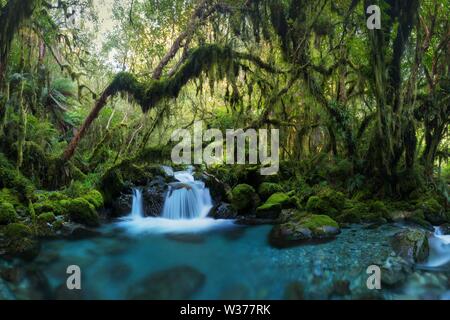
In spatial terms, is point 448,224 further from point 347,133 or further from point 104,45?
point 104,45

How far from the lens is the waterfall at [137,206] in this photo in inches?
404

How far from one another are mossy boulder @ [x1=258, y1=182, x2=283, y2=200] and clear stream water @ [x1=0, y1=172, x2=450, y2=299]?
1.98m

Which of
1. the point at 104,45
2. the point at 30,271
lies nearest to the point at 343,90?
the point at 30,271

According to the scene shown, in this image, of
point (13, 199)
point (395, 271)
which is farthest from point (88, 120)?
point (395, 271)

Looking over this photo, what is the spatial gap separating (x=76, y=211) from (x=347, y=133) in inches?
275

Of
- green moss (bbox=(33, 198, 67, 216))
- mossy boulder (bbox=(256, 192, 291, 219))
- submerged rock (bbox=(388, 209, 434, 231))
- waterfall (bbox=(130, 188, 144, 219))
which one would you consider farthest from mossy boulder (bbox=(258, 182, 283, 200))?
green moss (bbox=(33, 198, 67, 216))

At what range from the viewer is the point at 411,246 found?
603 cm

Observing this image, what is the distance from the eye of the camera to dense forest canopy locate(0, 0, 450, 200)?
805 centimetres

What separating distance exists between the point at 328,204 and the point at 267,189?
2107 mm

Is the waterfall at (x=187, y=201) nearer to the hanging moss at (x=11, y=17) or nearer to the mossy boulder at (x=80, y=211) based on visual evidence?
the mossy boulder at (x=80, y=211)

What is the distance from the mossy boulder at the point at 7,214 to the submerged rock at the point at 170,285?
3.54m

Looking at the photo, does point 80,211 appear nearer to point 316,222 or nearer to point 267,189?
point 267,189

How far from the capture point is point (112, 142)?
41.2 ft
